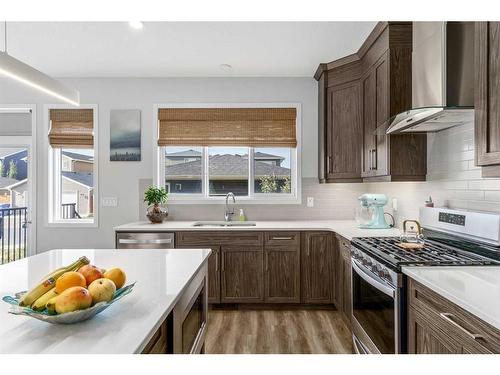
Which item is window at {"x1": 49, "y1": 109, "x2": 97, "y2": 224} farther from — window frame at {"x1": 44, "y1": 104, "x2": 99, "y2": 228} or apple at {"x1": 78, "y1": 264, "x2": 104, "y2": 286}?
apple at {"x1": 78, "y1": 264, "x2": 104, "y2": 286}

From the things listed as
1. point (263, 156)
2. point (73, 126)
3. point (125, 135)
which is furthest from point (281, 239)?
point (73, 126)

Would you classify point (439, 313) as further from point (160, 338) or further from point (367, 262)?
point (160, 338)

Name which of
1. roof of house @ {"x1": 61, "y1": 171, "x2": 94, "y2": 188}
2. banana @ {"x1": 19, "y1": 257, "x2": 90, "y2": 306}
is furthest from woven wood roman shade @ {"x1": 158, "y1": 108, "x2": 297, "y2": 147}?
banana @ {"x1": 19, "y1": 257, "x2": 90, "y2": 306}

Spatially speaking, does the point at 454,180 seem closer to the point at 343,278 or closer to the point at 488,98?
the point at 488,98

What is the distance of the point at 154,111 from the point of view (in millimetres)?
3988

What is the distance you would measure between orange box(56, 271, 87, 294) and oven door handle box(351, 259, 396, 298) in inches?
57.5

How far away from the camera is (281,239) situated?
337 cm

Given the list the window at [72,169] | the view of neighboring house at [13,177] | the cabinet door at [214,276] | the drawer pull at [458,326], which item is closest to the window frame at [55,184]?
the window at [72,169]

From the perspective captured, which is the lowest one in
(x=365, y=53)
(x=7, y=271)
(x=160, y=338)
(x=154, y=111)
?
(x=160, y=338)

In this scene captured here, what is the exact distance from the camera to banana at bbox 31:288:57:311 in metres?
0.89

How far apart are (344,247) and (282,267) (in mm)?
723

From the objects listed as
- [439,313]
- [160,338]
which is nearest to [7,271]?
[160,338]

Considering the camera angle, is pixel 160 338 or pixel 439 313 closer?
pixel 160 338
